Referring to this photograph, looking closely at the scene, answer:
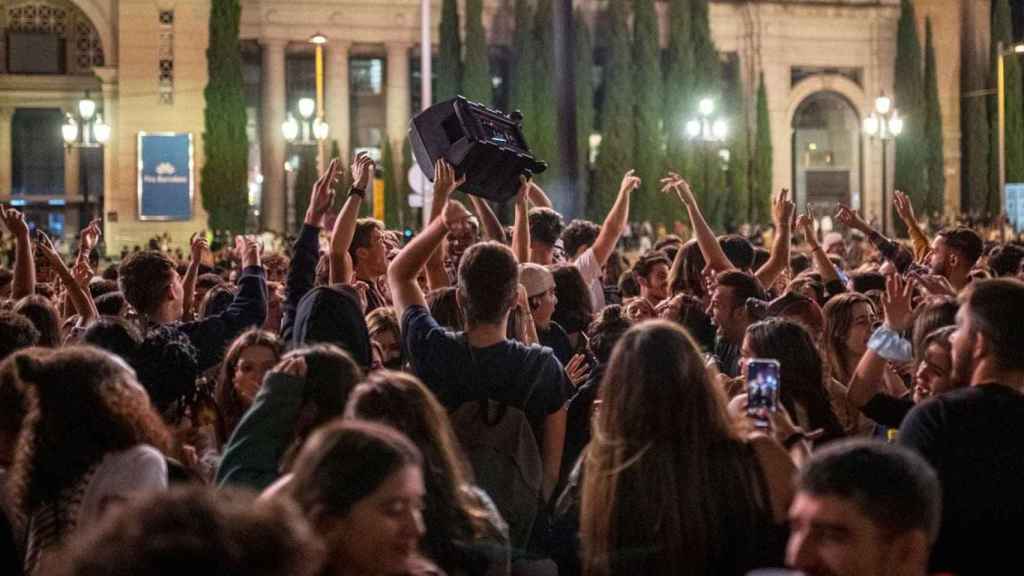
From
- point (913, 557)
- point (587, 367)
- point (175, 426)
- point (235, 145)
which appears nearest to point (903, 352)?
point (587, 367)

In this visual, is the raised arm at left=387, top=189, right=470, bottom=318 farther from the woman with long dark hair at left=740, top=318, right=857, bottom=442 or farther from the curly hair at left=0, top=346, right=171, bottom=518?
the curly hair at left=0, top=346, right=171, bottom=518

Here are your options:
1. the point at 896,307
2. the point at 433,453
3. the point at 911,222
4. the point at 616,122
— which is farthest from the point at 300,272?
the point at 616,122

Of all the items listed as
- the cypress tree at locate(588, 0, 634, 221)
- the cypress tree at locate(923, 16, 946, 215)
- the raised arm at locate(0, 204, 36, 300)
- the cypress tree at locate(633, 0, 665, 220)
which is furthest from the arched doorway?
the raised arm at locate(0, 204, 36, 300)

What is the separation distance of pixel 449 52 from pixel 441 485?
131 ft

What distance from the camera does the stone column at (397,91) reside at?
45.2 m

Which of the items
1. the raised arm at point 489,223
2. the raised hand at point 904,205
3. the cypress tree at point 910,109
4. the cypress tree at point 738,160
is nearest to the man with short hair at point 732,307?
the raised arm at point 489,223

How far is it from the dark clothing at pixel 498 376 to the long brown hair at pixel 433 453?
4.65 feet

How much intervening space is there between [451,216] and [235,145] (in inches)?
1361

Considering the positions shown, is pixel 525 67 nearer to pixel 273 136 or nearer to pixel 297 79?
pixel 273 136

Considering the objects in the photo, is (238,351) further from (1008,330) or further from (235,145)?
(235,145)

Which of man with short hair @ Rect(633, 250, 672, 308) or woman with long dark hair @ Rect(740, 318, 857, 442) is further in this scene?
man with short hair @ Rect(633, 250, 672, 308)

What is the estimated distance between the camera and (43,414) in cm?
449

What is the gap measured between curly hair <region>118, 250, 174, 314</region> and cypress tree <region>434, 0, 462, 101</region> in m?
36.2

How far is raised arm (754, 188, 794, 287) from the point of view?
10188 mm
